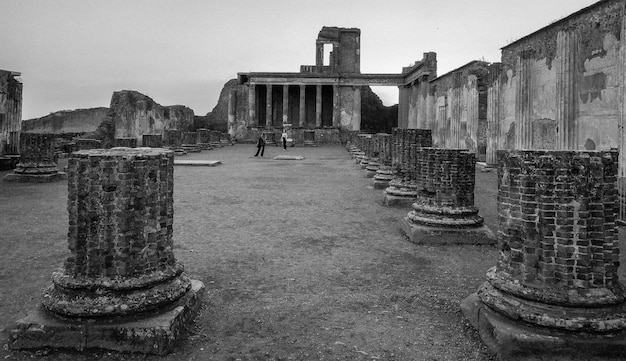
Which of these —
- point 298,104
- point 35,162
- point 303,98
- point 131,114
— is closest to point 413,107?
point 303,98

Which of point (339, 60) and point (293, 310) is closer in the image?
point (293, 310)

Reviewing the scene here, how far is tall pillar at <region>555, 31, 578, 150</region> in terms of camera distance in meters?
11.0

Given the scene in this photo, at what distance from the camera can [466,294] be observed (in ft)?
13.7

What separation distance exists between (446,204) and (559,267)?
3174 mm

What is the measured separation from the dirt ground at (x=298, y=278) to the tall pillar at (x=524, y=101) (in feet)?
20.9

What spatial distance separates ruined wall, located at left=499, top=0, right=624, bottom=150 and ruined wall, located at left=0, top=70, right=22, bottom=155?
16.9 m

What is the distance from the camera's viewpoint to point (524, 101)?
14.3 m

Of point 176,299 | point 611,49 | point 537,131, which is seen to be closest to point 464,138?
point 537,131

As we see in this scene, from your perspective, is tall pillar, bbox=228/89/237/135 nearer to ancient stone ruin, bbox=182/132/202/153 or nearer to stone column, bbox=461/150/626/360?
ancient stone ruin, bbox=182/132/202/153

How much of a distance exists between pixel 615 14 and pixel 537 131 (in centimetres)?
476

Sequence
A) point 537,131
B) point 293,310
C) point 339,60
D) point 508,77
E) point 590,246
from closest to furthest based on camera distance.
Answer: point 590,246 → point 293,310 → point 537,131 → point 508,77 → point 339,60

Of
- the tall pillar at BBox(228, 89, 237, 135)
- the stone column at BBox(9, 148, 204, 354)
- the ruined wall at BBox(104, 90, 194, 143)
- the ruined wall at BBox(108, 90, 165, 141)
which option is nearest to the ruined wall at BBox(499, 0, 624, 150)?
the stone column at BBox(9, 148, 204, 354)

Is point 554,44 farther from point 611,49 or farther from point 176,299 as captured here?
point 176,299

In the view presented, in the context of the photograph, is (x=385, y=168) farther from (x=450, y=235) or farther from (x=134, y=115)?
(x=134, y=115)
